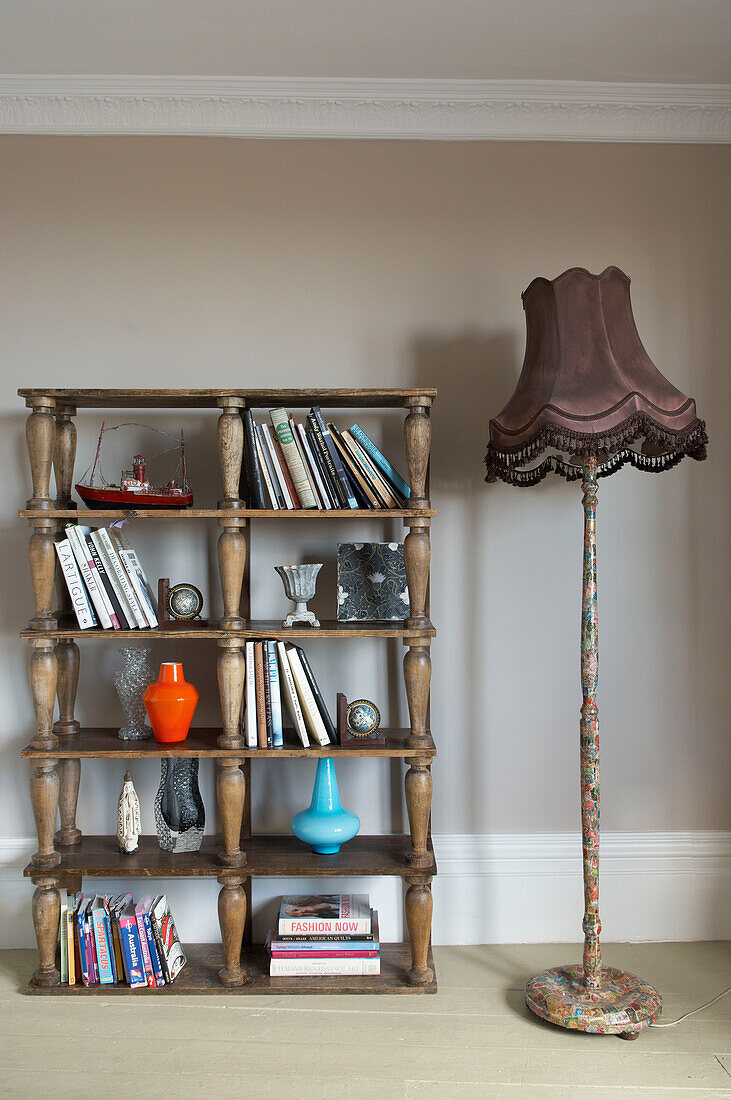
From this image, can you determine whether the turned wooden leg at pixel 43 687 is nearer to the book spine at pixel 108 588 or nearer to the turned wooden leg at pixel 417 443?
the book spine at pixel 108 588

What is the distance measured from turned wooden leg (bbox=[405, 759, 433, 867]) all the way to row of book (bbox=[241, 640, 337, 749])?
0.26m

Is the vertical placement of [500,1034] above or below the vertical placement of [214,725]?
below

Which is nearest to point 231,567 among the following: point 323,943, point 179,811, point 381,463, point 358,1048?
point 381,463

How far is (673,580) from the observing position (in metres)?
2.83

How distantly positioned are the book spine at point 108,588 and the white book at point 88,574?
0.04ft

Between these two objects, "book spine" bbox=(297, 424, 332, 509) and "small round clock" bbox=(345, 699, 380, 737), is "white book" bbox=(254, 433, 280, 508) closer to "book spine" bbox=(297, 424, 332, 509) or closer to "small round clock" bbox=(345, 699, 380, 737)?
"book spine" bbox=(297, 424, 332, 509)

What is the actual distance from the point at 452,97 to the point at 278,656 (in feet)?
5.94

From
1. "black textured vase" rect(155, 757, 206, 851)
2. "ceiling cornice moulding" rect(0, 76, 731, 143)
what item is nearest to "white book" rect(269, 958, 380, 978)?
"black textured vase" rect(155, 757, 206, 851)

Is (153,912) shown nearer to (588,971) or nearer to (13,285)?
(588,971)

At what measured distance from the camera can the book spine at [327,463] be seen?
2.46 m

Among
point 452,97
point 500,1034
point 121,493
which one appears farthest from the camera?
point 452,97

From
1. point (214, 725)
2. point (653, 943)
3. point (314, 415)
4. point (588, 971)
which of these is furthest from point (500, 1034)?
point (314, 415)

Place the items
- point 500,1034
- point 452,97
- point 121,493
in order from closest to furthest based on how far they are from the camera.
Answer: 1. point 500,1034
2. point 121,493
3. point 452,97

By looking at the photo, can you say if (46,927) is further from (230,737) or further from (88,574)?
(88,574)
